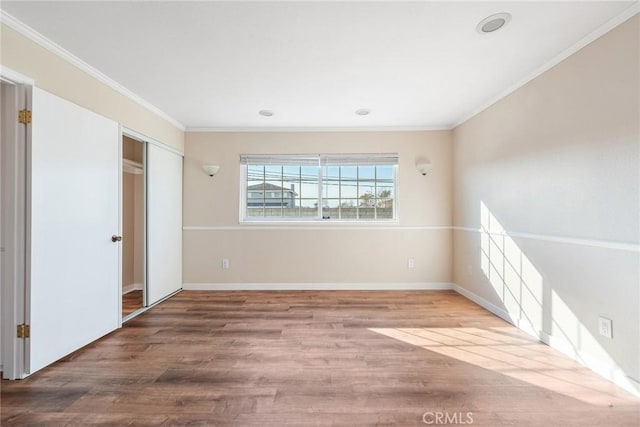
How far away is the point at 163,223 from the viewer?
3785 millimetres

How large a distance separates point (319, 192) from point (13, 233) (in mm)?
3233

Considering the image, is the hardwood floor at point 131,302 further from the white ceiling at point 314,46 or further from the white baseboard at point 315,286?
the white ceiling at point 314,46

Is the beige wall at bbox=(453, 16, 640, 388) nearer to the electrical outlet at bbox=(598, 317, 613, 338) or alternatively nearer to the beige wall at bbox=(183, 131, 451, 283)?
the electrical outlet at bbox=(598, 317, 613, 338)

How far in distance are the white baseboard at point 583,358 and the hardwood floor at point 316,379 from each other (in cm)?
6

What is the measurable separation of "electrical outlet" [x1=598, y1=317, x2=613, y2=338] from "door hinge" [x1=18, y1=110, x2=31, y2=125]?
4198mm

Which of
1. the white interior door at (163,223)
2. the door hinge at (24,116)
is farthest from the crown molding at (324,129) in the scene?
the door hinge at (24,116)

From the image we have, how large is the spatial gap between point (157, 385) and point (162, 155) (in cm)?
279

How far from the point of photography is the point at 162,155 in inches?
148

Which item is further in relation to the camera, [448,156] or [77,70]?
[448,156]

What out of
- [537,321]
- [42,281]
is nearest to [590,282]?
[537,321]

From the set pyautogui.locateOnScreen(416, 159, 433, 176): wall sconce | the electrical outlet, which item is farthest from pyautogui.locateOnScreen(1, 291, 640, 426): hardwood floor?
pyautogui.locateOnScreen(416, 159, 433, 176): wall sconce

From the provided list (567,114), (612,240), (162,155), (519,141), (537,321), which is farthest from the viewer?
(162,155)

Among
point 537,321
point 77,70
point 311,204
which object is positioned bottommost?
point 537,321

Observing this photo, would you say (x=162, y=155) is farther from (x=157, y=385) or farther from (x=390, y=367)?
(x=390, y=367)
